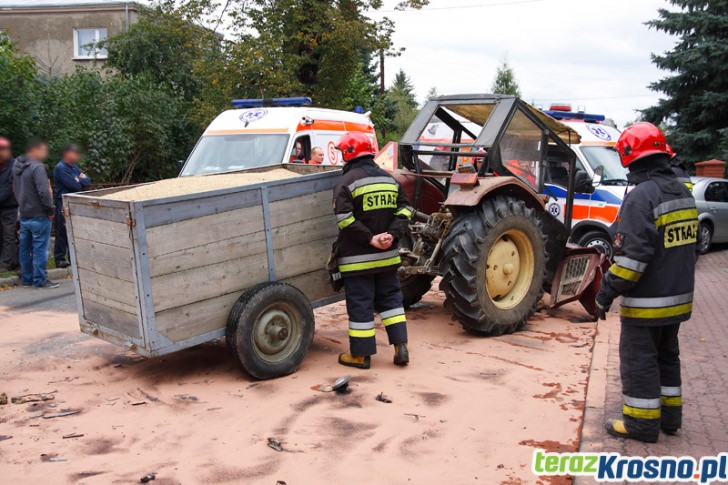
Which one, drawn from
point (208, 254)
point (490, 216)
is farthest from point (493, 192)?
point (208, 254)

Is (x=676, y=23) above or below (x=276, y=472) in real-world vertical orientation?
above

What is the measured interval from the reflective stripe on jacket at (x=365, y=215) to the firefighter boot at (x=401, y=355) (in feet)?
2.17

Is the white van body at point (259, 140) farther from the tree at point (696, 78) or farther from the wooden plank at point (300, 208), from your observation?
the tree at point (696, 78)

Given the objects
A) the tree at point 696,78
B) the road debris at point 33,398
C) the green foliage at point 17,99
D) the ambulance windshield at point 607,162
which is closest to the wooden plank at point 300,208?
the road debris at point 33,398

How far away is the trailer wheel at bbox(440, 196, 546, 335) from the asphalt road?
176 inches

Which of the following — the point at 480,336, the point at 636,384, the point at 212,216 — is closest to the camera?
the point at 636,384

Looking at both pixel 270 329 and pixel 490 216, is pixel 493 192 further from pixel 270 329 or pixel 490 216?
pixel 270 329

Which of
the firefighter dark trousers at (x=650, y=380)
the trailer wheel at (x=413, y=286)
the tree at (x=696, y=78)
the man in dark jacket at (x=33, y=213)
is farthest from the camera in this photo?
the tree at (x=696, y=78)

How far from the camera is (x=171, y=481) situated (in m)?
3.61

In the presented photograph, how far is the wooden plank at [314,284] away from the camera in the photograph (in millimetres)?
5625

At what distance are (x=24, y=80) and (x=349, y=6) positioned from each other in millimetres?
8745

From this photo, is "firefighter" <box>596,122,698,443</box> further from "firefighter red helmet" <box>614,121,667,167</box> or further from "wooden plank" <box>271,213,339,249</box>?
"wooden plank" <box>271,213,339,249</box>

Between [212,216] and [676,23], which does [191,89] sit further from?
[212,216]

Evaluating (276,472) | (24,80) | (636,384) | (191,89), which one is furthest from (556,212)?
(191,89)
